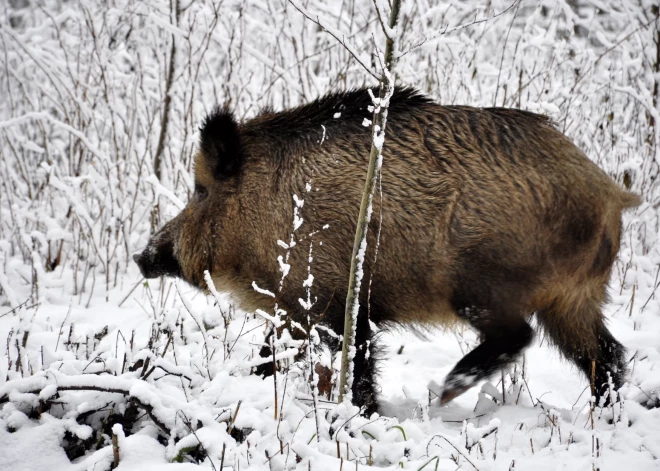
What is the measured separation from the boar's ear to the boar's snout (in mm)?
633

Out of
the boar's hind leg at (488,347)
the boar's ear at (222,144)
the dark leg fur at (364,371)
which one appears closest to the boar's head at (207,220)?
the boar's ear at (222,144)

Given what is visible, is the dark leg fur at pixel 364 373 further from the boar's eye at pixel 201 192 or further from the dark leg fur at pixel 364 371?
the boar's eye at pixel 201 192

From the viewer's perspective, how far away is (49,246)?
5160 mm

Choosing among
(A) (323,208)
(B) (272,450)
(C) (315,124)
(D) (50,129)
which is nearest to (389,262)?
(A) (323,208)

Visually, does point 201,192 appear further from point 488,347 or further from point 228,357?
point 488,347

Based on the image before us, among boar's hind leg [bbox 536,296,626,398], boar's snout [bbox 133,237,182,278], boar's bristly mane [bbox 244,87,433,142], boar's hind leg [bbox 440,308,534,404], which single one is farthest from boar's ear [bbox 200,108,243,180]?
boar's hind leg [bbox 536,296,626,398]

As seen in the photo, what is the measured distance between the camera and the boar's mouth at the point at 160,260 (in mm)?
3771

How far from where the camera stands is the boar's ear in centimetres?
337

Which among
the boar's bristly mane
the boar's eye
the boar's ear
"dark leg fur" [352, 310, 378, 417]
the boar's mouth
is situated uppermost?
the boar's bristly mane

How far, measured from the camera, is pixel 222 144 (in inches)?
134

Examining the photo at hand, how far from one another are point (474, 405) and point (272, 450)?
1.49 metres

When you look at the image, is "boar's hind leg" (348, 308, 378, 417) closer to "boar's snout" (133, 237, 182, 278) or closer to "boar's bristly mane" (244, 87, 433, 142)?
"boar's bristly mane" (244, 87, 433, 142)

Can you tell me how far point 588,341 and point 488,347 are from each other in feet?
1.81

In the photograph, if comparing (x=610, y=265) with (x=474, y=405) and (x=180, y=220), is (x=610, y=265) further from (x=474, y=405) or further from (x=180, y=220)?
(x=180, y=220)
